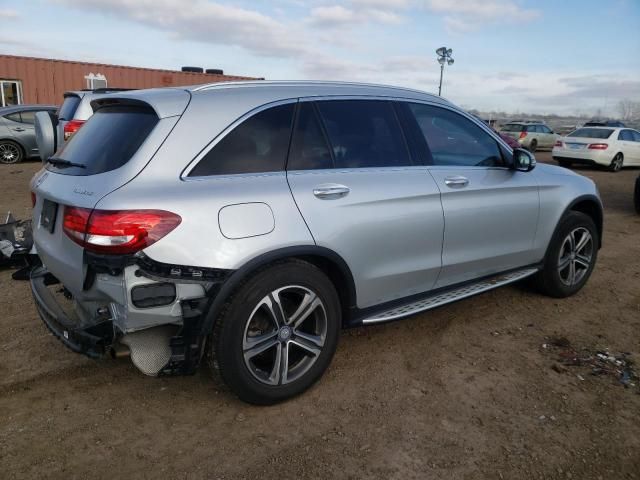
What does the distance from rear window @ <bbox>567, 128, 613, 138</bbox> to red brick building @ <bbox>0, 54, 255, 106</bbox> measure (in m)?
12.7

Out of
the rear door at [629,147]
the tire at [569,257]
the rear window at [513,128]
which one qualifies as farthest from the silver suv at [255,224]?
the rear window at [513,128]

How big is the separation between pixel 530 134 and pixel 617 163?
22.3 ft

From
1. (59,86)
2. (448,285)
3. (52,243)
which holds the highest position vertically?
(59,86)

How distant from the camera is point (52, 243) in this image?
2695 mm

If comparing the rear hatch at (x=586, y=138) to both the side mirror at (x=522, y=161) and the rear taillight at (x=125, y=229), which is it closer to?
the side mirror at (x=522, y=161)

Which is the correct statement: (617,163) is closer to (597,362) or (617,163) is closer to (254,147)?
(597,362)

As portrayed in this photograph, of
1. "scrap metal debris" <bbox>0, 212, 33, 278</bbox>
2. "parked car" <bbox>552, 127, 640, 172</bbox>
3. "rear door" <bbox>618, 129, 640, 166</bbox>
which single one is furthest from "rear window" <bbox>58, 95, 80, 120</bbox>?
"rear door" <bbox>618, 129, 640, 166</bbox>

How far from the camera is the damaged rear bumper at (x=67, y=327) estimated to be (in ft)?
7.91

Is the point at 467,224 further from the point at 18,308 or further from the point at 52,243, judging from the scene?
the point at 18,308

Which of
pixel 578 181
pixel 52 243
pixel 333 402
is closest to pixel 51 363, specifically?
pixel 52 243

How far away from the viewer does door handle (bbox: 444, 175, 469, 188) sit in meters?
3.41

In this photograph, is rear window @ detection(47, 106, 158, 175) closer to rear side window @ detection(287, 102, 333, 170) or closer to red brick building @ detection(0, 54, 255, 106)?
rear side window @ detection(287, 102, 333, 170)

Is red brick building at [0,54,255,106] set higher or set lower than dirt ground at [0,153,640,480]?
higher

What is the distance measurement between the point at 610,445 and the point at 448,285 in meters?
1.37
